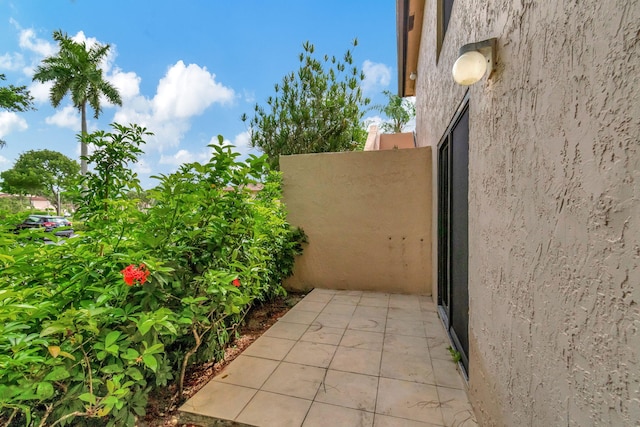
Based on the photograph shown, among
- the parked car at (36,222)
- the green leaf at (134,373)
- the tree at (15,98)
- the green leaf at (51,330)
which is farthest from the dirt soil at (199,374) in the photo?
the tree at (15,98)

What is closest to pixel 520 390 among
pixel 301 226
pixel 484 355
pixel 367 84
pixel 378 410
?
pixel 484 355

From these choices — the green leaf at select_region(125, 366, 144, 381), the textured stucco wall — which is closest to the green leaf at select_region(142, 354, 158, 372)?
the green leaf at select_region(125, 366, 144, 381)

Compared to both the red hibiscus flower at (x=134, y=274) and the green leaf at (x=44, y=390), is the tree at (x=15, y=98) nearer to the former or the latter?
the red hibiscus flower at (x=134, y=274)

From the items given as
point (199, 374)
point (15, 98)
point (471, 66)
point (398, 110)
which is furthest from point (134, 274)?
point (15, 98)

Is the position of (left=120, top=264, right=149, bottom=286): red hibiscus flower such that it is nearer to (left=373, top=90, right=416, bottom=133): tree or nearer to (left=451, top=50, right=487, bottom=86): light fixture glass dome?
(left=451, top=50, right=487, bottom=86): light fixture glass dome

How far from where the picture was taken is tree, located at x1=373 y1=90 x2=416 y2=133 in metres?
13.6

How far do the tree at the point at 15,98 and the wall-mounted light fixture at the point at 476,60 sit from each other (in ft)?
78.3

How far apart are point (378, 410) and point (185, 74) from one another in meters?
15.8

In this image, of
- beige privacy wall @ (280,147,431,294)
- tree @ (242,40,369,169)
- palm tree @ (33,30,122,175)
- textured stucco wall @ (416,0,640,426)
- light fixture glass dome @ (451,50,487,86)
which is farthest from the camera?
palm tree @ (33,30,122,175)

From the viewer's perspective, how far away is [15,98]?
1576 cm

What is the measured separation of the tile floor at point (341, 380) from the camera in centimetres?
215

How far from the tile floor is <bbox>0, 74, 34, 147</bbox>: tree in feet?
74.1

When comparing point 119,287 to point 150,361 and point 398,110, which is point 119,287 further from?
A: point 398,110

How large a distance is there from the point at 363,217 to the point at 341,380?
129 inches
